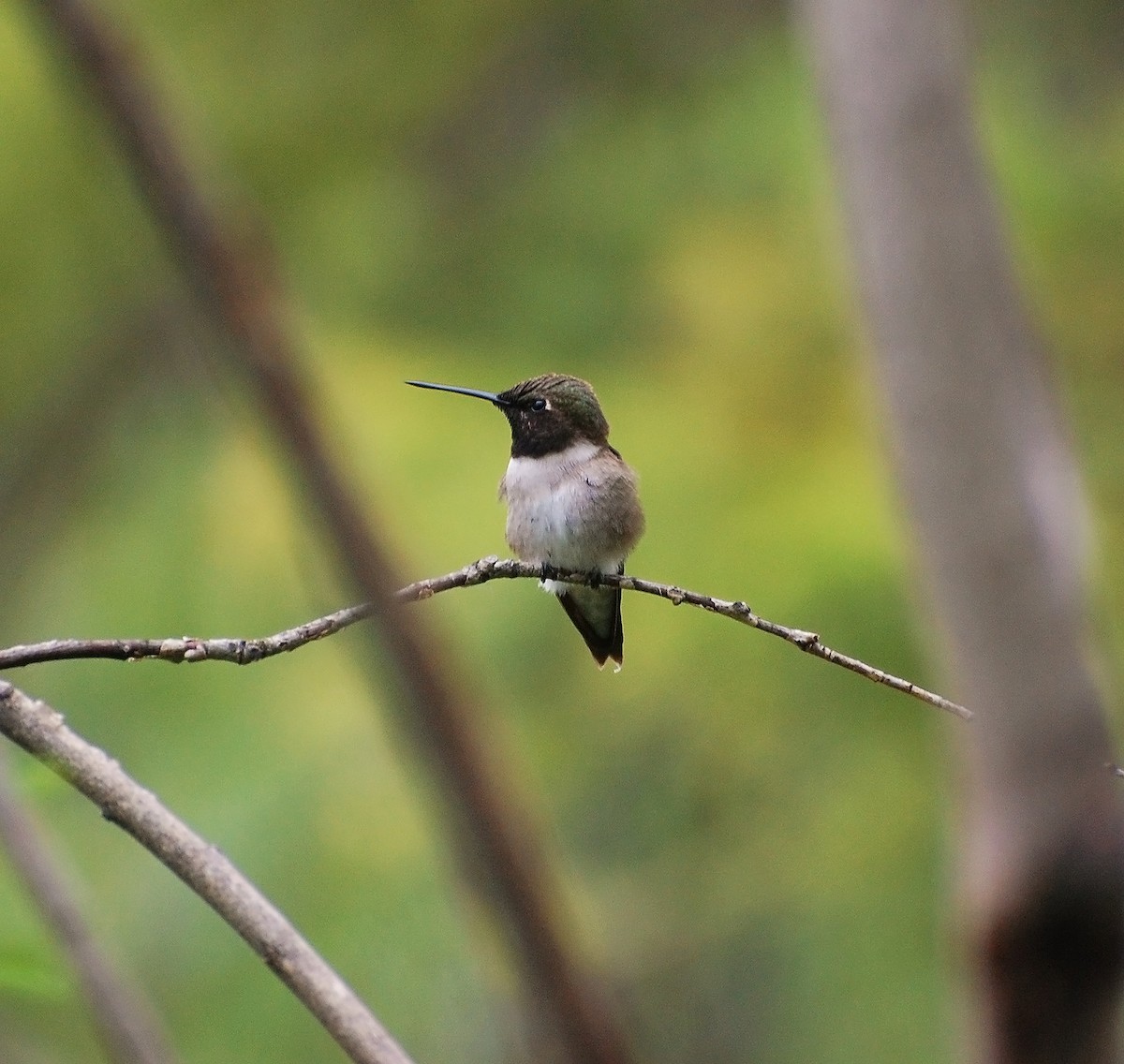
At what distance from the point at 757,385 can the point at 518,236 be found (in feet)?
6.03

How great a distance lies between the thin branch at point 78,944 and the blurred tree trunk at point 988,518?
64.3 inches

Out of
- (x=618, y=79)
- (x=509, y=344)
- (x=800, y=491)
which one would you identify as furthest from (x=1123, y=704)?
(x=618, y=79)

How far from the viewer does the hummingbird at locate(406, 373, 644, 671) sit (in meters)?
4.08

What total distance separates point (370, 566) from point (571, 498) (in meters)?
3.32

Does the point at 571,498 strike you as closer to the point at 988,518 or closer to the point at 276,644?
the point at 276,644

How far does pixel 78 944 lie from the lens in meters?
2.59

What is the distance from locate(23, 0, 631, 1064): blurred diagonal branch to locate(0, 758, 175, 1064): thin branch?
5.81 feet

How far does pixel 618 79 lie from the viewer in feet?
28.5

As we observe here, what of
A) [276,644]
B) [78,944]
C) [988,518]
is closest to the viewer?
[988,518]

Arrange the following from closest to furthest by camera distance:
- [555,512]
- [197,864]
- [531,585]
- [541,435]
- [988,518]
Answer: [988,518], [197,864], [555,512], [541,435], [531,585]

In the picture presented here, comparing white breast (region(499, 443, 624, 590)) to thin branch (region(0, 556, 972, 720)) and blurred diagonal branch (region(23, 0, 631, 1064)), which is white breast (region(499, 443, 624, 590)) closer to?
thin branch (region(0, 556, 972, 720))

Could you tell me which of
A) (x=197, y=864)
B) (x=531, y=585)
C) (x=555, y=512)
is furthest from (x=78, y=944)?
(x=531, y=585)

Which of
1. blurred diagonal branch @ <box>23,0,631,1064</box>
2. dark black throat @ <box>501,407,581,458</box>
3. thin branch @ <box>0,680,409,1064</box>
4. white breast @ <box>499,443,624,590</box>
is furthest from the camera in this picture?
dark black throat @ <box>501,407,581,458</box>

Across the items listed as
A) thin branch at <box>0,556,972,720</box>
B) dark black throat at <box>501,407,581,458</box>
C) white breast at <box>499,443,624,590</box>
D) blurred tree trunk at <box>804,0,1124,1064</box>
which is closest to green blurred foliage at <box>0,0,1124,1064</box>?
white breast at <box>499,443,624,590</box>
